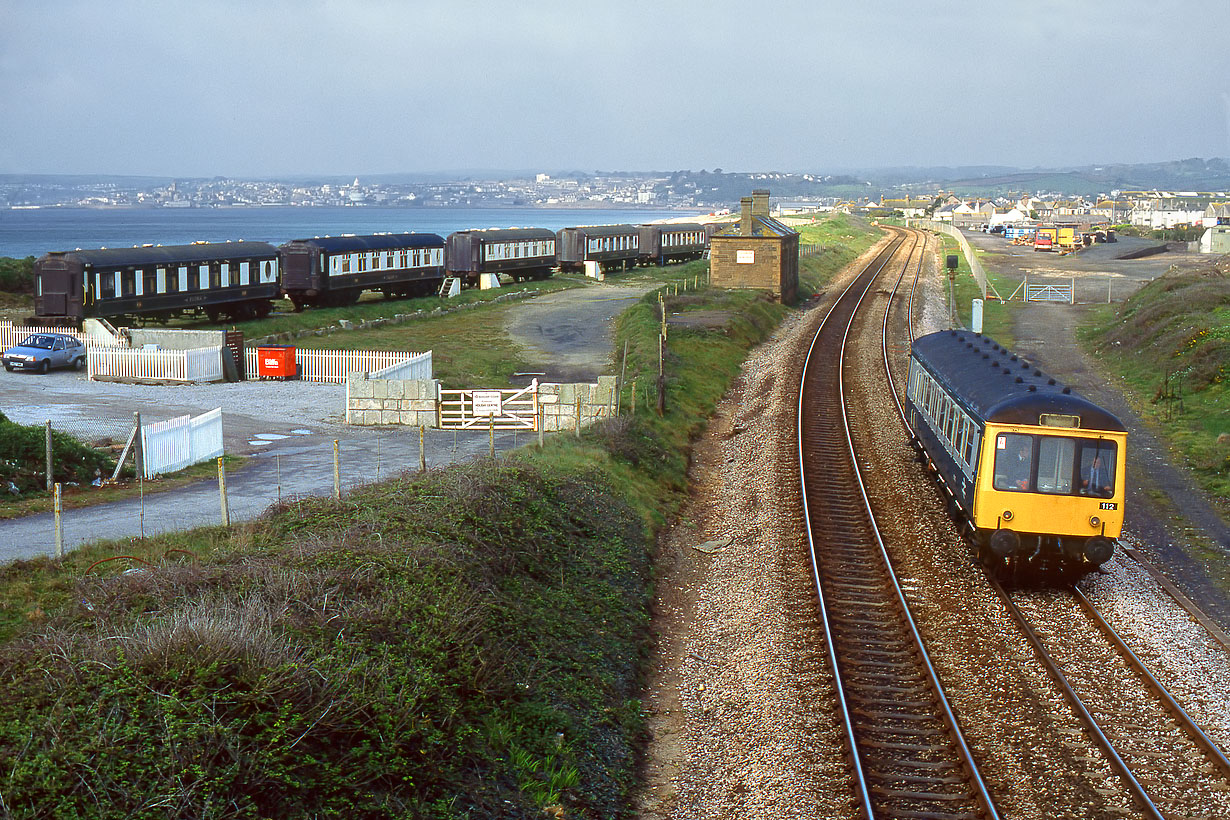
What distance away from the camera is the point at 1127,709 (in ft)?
38.1

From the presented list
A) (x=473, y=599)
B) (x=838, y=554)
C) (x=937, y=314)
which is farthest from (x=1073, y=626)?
(x=937, y=314)

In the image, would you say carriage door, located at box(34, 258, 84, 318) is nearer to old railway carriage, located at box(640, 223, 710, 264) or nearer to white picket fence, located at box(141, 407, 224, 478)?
white picket fence, located at box(141, 407, 224, 478)

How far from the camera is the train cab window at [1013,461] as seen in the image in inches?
596

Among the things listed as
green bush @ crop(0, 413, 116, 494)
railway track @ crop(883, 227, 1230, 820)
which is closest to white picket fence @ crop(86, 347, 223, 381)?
green bush @ crop(0, 413, 116, 494)

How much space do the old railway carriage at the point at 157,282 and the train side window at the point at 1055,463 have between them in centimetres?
3459

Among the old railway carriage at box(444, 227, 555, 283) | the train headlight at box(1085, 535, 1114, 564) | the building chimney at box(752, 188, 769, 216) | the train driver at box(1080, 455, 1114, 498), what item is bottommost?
the train headlight at box(1085, 535, 1114, 564)

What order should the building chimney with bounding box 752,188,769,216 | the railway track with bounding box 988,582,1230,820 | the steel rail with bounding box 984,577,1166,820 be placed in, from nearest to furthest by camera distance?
the steel rail with bounding box 984,577,1166,820 → the railway track with bounding box 988,582,1230,820 → the building chimney with bounding box 752,188,769,216

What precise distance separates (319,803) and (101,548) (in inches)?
307

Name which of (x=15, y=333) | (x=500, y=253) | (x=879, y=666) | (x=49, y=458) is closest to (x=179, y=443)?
(x=49, y=458)

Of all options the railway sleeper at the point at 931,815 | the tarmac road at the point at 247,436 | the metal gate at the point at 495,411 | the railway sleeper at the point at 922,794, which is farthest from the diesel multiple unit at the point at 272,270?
A: the railway sleeper at the point at 931,815

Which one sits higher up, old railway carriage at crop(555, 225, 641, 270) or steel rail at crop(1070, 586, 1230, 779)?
old railway carriage at crop(555, 225, 641, 270)

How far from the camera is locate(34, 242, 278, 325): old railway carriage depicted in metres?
38.8

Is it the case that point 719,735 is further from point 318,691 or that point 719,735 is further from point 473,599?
point 318,691

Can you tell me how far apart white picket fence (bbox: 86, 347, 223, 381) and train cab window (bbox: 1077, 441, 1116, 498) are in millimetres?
27197
